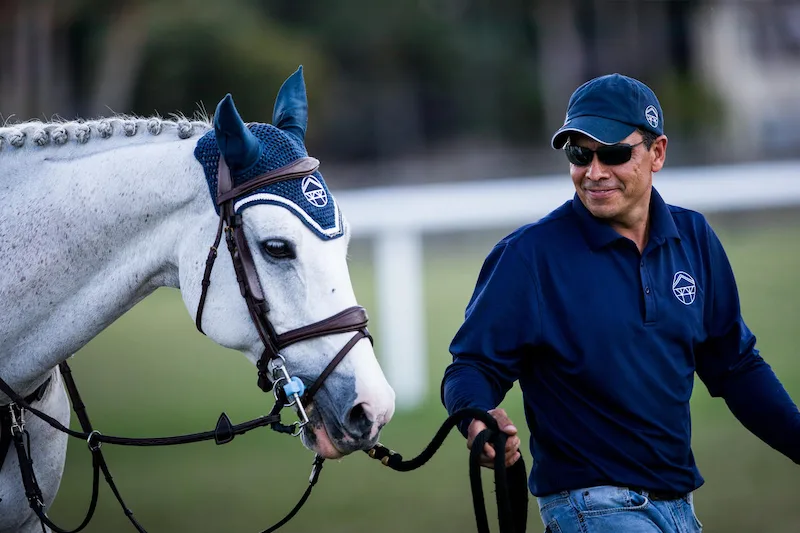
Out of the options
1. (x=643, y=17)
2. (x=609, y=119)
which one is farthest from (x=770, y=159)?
(x=609, y=119)

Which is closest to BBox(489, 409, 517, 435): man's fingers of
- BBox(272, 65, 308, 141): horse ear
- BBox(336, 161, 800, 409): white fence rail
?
BBox(272, 65, 308, 141): horse ear

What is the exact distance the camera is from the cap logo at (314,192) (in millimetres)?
2844

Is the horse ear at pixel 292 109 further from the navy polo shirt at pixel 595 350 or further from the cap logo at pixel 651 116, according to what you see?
the cap logo at pixel 651 116

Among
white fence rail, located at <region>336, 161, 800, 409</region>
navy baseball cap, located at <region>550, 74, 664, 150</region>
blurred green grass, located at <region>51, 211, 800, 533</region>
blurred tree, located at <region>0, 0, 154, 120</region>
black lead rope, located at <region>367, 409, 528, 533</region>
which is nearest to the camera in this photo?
black lead rope, located at <region>367, 409, 528, 533</region>

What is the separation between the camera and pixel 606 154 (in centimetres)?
295

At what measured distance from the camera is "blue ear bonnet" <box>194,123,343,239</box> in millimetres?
2822

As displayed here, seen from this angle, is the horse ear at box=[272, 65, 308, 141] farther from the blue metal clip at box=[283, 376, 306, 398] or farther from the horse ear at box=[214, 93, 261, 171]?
the blue metal clip at box=[283, 376, 306, 398]

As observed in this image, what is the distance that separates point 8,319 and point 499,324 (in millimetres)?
1427

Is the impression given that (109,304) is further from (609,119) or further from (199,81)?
(199,81)

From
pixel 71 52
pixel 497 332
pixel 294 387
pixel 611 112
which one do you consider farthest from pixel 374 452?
pixel 71 52

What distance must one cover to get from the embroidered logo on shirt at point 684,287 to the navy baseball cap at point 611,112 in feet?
1.44

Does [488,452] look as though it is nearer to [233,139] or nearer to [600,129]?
[600,129]

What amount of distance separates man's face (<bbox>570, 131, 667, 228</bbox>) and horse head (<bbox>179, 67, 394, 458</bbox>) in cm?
74

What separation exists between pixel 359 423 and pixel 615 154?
1084 millimetres
